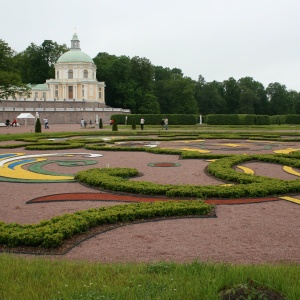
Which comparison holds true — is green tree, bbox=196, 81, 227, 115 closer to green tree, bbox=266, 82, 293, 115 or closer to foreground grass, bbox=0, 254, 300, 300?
green tree, bbox=266, 82, 293, 115

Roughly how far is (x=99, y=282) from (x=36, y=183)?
26.0 feet

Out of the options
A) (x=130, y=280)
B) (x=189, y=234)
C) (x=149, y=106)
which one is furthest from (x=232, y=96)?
(x=130, y=280)

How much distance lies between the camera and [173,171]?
44.6 ft

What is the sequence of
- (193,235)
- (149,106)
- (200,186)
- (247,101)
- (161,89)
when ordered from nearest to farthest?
(193,235) < (200,186) < (149,106) < (161,89) < (247,101)

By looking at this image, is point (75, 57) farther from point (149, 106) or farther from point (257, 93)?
point (257, 93)

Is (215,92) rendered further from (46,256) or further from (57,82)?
(46,256)

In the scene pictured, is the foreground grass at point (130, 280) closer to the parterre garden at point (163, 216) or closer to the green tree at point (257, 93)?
the parterre garden at point (163, 216)

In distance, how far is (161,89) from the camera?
3797 inches

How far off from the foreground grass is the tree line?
3094 inches

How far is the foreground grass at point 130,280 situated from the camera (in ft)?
12.7

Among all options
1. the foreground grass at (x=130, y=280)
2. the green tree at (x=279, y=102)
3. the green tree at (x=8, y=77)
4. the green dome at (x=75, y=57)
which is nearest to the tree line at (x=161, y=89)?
the green tree at (x=279, y=102)

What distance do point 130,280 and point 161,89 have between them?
93.6 m

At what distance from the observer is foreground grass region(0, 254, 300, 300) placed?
12.7 feet

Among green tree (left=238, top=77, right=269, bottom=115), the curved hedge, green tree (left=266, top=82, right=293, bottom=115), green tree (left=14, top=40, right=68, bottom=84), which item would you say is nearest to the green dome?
green tree (left=14, top=40, right=68, bottom=84)
